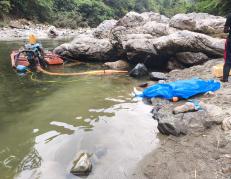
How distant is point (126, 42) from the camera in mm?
12711

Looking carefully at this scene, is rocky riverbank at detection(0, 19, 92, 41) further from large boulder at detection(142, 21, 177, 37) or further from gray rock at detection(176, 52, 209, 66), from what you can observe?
gray rock at detection(176, 52, 209, 66)

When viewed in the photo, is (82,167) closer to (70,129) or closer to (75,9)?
(70,129)

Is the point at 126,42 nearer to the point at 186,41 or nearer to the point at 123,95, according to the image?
the point at 186,41

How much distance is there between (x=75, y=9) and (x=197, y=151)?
43.3 metres

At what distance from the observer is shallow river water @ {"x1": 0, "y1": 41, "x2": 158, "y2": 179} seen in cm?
436

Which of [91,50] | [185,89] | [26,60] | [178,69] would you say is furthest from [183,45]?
[26,60]

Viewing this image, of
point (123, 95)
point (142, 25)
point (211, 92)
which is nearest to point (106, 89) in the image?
point (123, 95)

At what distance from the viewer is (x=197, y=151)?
14.9ft

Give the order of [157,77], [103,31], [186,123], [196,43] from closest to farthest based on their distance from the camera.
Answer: [186,123] → [157,77] → [196,43] → [103,31]

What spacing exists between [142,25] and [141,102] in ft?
26.0

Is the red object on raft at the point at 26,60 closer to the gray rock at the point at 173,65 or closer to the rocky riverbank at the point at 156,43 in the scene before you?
the rocky riverbank at the point at 156,43

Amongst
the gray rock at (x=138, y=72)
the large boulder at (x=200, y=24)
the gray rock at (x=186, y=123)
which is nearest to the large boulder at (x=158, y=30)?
the large boulder at (x=200, y=24)

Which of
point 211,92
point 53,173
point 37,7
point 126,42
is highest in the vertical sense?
point 37,7

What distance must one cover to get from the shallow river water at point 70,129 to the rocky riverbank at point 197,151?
0.92 ft
